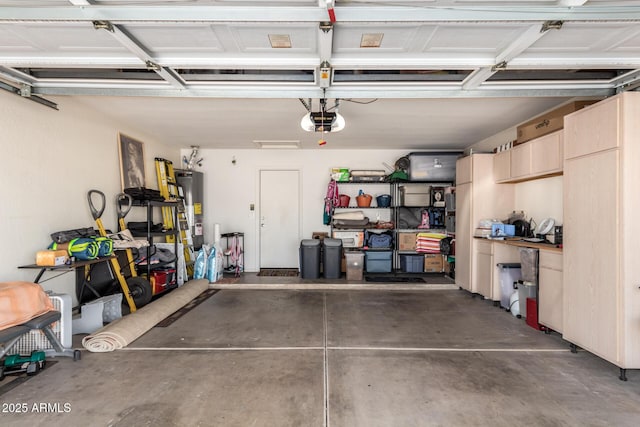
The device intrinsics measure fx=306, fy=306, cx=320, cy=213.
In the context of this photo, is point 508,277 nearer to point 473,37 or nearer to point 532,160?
point 532,160

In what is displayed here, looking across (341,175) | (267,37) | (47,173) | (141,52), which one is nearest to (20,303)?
(47,173)

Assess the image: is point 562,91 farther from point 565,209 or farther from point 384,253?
point 384,253

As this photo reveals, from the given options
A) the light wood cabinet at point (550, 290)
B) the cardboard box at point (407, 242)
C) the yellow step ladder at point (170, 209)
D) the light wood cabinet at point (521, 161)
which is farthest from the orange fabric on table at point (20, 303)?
the cardboard box at point (407, 242)

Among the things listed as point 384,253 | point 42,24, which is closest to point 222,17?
point 42,24

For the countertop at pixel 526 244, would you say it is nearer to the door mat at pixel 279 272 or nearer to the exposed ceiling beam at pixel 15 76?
the door mat at pixel 279 272

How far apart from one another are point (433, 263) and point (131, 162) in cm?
566

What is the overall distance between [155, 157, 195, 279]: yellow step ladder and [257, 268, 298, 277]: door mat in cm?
140

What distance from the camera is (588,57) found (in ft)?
7.75

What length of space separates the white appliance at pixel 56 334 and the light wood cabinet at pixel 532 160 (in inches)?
199

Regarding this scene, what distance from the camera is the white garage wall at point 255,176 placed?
21.5ft

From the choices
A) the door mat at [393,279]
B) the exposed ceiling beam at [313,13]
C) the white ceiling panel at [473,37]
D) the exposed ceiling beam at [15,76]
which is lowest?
the door mat at [393,279]

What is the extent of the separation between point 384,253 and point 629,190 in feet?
12.9

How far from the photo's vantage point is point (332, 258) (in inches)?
228

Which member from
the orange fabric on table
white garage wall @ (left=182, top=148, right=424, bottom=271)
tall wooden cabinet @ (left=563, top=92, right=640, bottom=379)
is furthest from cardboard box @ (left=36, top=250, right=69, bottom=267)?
tall wooden cabinet @ (left=563, top=92, right=640, bottom=379)
